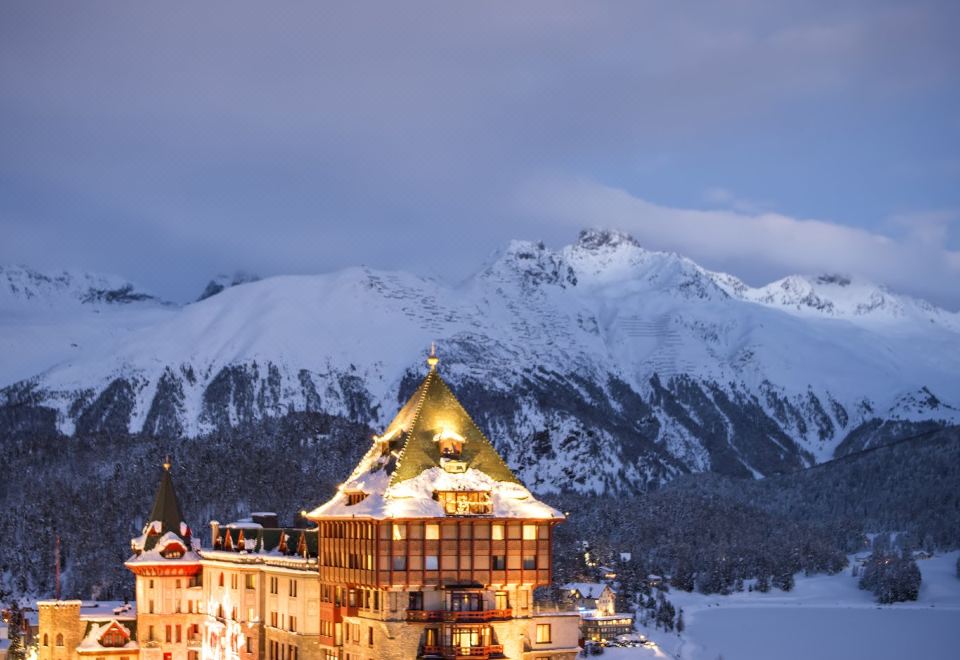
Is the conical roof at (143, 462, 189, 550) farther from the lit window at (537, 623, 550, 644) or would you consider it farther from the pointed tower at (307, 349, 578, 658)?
the lit window at (537, 623, 550, 644)

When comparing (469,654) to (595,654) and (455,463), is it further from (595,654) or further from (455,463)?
(595,654)

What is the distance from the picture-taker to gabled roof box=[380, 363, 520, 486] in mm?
97000

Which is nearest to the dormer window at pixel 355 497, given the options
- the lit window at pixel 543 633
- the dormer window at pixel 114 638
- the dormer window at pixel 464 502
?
the dormer window at pixel 464 502

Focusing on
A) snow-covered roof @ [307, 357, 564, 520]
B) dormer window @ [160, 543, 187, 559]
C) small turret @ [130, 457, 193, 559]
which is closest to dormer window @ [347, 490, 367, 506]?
snow-covered roof @ [307, 357, 564, 520]

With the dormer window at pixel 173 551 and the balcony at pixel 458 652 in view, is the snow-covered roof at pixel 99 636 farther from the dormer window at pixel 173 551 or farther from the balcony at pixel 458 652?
the balcony at pixel 458 652

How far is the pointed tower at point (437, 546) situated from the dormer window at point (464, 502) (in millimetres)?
62

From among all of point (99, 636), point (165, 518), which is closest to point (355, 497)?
point (99, 636)

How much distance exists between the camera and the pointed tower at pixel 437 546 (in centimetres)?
9425

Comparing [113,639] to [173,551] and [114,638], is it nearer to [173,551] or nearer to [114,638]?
[114,638]

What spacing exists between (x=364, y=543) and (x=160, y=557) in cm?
4132

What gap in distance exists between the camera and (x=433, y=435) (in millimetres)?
98875

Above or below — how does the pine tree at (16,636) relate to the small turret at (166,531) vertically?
below

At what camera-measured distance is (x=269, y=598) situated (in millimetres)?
114688

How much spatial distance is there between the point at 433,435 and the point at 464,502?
18.2 feet
